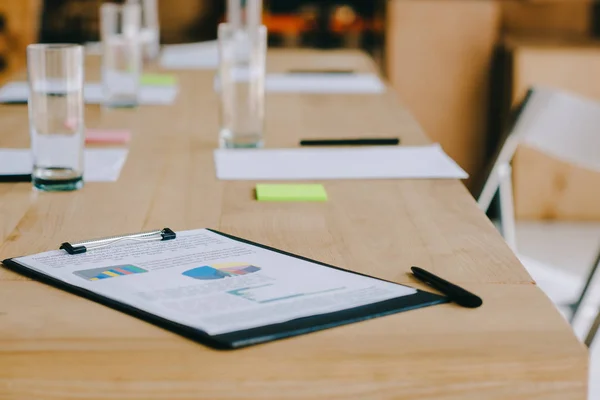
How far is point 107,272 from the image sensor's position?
75cm

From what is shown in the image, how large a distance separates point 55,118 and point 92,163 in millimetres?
141

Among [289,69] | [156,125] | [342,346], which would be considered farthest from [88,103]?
[342,346]

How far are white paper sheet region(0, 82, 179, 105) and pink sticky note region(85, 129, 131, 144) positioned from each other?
271 millimetres

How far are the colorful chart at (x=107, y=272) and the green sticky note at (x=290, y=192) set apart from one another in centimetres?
30

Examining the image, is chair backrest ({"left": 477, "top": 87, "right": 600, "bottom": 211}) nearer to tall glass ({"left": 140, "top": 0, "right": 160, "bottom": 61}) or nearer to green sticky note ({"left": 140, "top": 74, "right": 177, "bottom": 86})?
green sticky note ({"left": 140, "top": 74, "right": 177, "bottom": 86})

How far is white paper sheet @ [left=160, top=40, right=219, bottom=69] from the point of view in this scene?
94.8 inches

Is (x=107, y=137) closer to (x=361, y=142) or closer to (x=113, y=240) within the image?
(x=361, y=142)

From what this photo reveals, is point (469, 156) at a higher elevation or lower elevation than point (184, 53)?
lower

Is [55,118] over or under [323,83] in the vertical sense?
over

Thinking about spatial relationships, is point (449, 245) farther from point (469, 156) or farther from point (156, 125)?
point (469, 156)

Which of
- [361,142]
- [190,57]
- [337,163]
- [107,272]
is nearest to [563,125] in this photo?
[361,142]

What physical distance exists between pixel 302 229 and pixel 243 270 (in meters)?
0.17

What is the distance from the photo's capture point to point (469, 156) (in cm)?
356

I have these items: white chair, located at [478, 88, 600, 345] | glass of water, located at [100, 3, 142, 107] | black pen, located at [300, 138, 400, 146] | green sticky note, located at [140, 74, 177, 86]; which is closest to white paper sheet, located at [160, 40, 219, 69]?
green sticky note, located at [140, 74, 177, 86]
